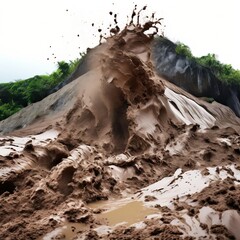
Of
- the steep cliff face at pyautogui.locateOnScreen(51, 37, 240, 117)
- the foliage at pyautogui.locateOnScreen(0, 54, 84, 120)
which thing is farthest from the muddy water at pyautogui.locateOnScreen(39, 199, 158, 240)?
the foliage at pyautogui.locateOnScreen(0, 54, 84, 120)

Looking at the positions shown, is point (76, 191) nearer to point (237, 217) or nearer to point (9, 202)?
point (9, 202)

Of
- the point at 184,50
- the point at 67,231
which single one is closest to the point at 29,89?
the point at 184,50

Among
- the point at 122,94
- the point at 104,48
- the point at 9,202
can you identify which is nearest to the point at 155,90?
the point at 122,94

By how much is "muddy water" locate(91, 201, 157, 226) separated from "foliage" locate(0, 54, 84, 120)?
1546cm

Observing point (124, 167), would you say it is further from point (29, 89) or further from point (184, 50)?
point (29, 89)

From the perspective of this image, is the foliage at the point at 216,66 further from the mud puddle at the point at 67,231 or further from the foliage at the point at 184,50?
the mud puddle at the point at 67,231

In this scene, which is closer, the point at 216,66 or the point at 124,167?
the point at 124,167

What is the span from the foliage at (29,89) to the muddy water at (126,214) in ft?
50.7

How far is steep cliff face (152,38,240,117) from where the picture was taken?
52.9ft

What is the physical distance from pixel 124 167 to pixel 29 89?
48.7ft

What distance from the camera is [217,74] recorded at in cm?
1814

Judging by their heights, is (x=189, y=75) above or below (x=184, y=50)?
below

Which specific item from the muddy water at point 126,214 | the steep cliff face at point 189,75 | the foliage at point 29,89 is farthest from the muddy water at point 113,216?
the foliage at point 29,89

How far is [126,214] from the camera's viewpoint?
3506 mm
